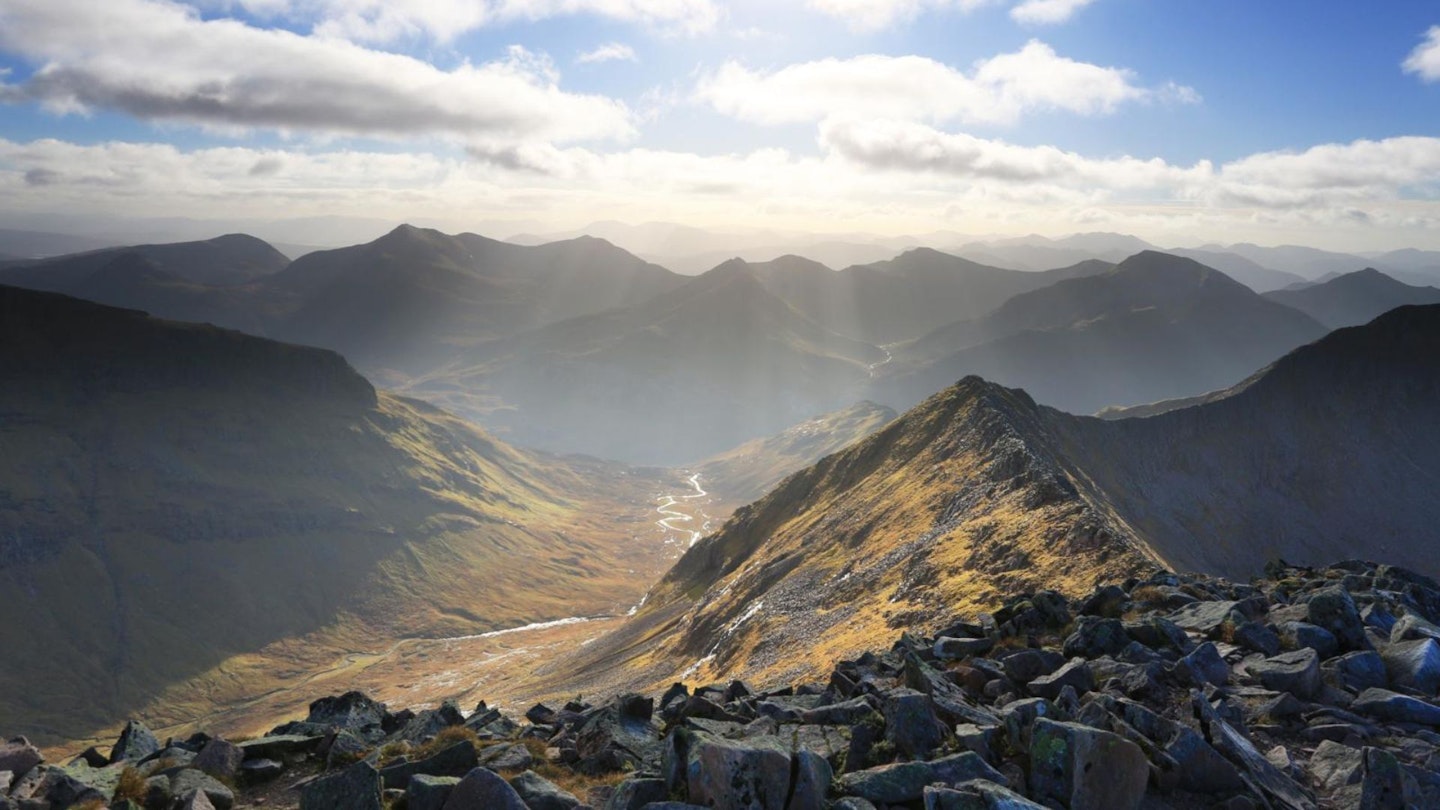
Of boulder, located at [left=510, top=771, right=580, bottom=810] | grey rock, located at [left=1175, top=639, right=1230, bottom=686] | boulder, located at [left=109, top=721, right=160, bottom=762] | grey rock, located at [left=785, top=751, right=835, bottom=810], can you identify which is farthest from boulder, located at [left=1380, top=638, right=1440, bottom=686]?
boulder, located at [left=109, top=721, right=160, bottom=762]

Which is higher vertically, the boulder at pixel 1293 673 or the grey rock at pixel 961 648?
the boulder at pixel 1293 673

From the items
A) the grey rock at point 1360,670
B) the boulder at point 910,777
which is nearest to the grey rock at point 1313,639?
the grey rock at point 1360,670

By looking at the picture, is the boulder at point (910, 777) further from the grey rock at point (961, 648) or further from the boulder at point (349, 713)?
the boulder at point (349, 713)

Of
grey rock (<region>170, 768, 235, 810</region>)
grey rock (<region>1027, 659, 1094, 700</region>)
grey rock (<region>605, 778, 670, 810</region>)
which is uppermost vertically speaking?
grey rock (<region>1027, 659, 1094, 700</region>)

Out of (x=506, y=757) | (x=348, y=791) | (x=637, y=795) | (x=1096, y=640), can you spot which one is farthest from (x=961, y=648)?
(x=348, y=791)

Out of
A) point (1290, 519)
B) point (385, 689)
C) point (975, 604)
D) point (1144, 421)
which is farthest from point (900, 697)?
point (385, 689)

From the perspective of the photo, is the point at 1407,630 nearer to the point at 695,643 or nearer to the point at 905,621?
the point at 905,621

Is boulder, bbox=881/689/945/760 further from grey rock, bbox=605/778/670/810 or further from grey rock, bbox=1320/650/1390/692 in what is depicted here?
grey rock, bbox=1320/650/1390/692
